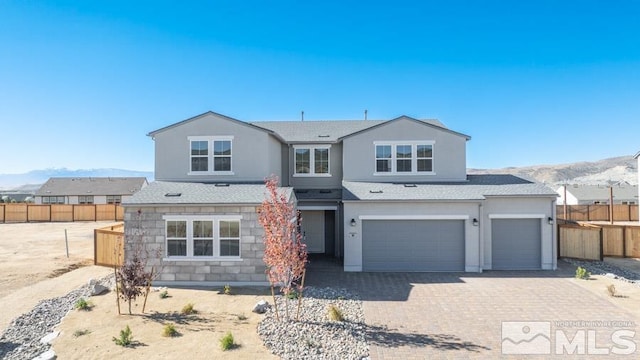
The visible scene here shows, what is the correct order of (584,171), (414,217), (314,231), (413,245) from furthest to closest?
(584,171) → (314,231) → (413,245) → (414,217)

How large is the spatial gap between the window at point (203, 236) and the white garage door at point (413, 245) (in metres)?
5.41

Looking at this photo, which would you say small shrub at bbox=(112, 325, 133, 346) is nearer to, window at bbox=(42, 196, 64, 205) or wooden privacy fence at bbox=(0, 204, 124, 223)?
wooden privacy fence at bbox=(0, 204, 124, 223)

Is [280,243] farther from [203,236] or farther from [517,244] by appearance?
[517,244]

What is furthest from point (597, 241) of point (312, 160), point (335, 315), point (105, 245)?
point (105, 245)

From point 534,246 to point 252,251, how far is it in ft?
38.4

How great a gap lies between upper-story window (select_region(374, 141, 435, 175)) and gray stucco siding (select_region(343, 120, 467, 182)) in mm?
193

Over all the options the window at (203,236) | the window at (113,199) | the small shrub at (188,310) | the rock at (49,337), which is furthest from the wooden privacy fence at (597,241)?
the window at (113,199)

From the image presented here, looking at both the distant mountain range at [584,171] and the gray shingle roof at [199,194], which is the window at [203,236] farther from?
the distant mountain range at [584,171]

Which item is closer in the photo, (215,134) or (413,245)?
(413,245)

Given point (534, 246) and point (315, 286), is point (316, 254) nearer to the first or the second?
point (315, 286)

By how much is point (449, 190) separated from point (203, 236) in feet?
33.7

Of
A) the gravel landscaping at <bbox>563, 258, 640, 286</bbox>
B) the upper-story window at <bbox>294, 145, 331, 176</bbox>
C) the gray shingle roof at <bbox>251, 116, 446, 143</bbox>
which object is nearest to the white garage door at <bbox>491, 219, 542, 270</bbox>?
the gravel landscaping at <bbox>563, 258, 640, 286</bbox>

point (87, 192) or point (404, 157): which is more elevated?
point (404, 157)

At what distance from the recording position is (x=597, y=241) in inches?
664
